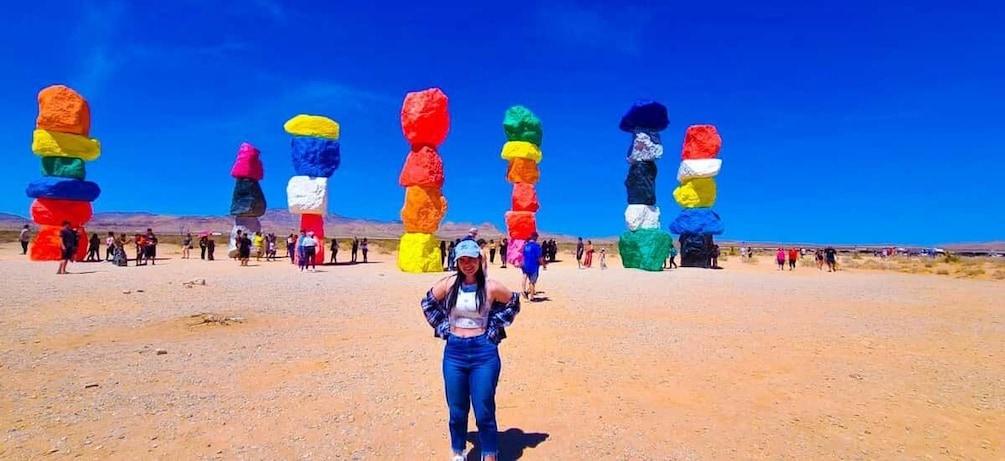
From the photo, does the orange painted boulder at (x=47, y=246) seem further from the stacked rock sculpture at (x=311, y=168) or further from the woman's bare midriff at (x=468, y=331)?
the woman's bare midriff at (x=468, y=331)

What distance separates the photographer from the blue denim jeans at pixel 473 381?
3311 millimetres

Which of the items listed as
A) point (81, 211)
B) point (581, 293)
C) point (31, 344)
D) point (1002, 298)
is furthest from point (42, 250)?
point (1002, 298)

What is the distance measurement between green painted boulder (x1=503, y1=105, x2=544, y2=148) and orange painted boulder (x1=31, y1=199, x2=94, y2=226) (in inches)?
622

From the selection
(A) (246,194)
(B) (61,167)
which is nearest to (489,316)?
(B) (61,167)

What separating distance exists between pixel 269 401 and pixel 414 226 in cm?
1346

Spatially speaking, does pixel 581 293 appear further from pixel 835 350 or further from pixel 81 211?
pixel 81 211

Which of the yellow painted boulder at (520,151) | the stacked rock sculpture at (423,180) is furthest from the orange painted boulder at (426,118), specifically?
the yellow painted boulder at (520,151)

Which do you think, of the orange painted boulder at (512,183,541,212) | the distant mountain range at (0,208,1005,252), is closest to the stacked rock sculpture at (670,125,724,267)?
the orange painted boulder at (512,183,541,212)

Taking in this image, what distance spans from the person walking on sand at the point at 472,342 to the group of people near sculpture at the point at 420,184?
23.8 ft

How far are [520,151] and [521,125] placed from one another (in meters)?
1.21

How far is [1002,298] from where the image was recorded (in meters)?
13.3

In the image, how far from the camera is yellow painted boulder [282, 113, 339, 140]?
2052 cm

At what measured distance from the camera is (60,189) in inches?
707

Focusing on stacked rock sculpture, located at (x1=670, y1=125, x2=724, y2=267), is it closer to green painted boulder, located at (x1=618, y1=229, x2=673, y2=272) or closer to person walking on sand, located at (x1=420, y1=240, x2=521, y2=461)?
green painted boulder, located at (x1=618, y1=229, x2=673, y2=272)
